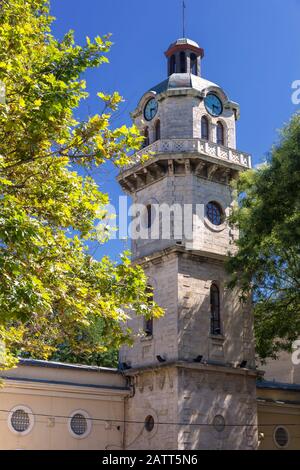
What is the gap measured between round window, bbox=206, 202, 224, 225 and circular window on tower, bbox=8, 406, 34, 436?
11447 mm

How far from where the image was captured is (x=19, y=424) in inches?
943

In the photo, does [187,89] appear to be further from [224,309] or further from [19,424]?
[19,424]

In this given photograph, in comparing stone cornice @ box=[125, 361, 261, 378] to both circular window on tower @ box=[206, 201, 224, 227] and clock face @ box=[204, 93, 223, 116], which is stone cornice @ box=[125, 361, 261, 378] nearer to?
circular window on tower @ box=[206, 201, 224, 227]

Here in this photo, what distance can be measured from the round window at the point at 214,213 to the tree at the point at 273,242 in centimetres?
160

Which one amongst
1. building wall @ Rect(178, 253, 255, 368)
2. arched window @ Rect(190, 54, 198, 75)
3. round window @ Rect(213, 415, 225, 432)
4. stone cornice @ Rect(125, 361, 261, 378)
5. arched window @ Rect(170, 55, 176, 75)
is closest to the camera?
stone cornice @ Rect(125, 361, 261, 378)

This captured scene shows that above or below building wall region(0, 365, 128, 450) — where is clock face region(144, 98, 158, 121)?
above

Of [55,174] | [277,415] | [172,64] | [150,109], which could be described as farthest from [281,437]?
[55,174]

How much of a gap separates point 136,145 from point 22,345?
5766 mm

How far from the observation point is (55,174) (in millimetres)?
12250

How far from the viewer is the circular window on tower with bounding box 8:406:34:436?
23766mm

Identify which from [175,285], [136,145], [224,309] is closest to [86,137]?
[136,145]

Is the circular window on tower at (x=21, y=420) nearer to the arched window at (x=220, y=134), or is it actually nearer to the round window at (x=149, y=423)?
the round window at (x=149, y=423)

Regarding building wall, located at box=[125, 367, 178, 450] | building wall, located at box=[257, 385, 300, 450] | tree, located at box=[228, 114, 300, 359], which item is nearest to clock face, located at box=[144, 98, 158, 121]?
tree, located at box=[228, 114, 300, 359]

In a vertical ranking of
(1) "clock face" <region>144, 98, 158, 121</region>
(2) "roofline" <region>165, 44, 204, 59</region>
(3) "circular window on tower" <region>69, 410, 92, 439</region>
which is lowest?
→ (3) "circular window on tower" <region>69, 410, 92, 439</region>
